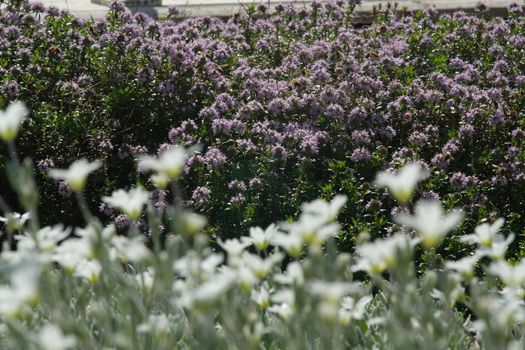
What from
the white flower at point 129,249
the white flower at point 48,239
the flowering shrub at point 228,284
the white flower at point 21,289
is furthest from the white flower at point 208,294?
the white flower at point 48,239

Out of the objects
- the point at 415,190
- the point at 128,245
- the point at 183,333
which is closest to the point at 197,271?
the point at 128,245

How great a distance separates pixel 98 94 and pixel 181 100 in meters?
0.46

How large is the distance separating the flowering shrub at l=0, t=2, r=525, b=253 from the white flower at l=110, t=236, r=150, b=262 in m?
1.70

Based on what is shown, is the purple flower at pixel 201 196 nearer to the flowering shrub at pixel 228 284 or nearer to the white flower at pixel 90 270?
the flowering shrub at pixel 228 284

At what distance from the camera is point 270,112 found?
15.5 feet

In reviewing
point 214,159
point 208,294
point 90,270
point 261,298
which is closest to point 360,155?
point 214,159

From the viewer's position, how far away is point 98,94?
5062 millimetres

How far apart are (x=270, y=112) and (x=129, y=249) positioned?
9.15ft

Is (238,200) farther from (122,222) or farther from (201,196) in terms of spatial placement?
(122,222)

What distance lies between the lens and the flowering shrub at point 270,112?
4.29m

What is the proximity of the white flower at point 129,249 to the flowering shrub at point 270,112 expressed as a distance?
5.57ft

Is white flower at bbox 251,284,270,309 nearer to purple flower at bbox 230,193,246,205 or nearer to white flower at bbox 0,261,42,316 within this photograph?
white flower at bbox 0,261,42,316

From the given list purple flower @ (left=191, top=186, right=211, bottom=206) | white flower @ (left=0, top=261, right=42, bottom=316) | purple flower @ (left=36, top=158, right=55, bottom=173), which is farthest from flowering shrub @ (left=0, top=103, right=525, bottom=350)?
purple flower @ (left=36, top=158, right=55, bottom=173)

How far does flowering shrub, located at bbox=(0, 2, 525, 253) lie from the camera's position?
429 cm
